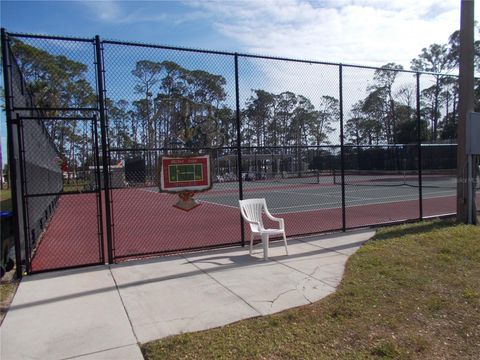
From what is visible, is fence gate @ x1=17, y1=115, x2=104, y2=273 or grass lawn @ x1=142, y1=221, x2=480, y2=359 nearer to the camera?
grass lawn @ x1=142, y1=221, x2=480, y2=359

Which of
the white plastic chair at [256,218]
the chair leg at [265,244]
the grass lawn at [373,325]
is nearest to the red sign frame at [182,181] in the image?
the white plastic chair at [256,218]

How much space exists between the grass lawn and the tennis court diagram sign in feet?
9.99

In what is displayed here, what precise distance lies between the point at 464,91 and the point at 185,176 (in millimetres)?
6830

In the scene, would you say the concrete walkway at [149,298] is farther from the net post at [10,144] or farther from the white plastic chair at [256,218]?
the net post at [10,144]

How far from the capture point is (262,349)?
3539 millimetres

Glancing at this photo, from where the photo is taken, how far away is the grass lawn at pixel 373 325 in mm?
3504

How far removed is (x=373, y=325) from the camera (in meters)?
4.01

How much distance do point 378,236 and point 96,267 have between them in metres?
5.46

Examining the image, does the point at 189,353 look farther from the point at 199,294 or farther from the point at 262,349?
the point at 199,294

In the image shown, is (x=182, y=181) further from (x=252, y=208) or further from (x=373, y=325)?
(x=373, y=325)

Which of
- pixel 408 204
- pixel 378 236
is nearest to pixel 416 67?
pixel 408 204

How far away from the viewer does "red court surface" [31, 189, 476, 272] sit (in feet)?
25.7

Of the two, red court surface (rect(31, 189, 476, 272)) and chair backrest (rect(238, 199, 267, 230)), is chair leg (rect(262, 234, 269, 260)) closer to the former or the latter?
chair backrest (rect(238, 199, 267, 230))

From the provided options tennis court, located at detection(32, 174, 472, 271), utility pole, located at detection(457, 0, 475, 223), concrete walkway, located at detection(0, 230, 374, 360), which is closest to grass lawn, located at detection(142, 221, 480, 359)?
concrete walkway, located at detection(0, 230, 374, 360)
